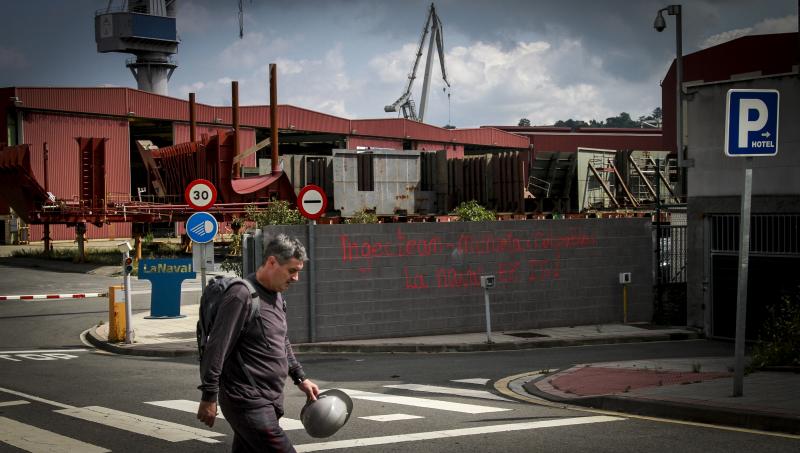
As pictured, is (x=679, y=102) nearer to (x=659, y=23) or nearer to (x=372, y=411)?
(x=659, y=23)

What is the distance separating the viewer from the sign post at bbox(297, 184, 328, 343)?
18.6 metres

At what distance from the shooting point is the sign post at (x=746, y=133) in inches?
404

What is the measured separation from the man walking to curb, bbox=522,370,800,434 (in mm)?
5405

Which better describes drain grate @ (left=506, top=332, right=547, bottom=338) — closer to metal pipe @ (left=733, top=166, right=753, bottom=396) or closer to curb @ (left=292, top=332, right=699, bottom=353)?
curb @ (left=292, top=332, right=699, bottom=353)

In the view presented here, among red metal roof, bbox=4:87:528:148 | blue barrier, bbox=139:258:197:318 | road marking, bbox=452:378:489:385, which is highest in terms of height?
red metal roof, bbox=4:87:528:148

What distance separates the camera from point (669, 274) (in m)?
23.8

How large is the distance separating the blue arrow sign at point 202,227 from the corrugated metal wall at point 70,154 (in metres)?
32.7

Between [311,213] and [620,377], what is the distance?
7.94 m

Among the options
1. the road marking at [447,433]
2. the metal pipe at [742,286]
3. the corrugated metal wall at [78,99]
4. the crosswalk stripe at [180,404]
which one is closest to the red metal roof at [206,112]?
the corrugated metal wall at [78,99]

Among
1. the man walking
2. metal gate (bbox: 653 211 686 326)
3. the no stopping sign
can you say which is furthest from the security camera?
the man walking

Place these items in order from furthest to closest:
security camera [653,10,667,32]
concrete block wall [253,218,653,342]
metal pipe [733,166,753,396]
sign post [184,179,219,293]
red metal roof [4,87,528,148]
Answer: red metal roof [4,87,528,148] < security camera [653,10,667,32] < concrete block wall [253,218,653,342] < sign post [184,179,219,293] < metal pipe [733,166,753,396]

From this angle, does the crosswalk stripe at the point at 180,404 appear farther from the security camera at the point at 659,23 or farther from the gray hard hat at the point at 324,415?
the security camera at the point at 659,23

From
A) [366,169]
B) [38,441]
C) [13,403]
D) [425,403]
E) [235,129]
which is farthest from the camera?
[235,129]

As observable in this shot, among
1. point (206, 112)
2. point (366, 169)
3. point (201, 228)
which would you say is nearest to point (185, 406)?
point (201, 228)
